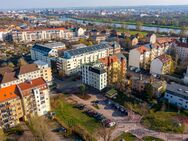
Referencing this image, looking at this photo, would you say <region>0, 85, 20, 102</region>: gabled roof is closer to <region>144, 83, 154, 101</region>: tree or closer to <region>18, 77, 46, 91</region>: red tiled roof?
<region>18, 77, 46, 91</region>: red tiled roof

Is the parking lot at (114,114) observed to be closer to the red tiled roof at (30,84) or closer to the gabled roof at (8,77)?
the red tiled roof at (30,84)

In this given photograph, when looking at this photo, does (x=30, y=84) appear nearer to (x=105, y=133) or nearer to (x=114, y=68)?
(x=105, y=133)

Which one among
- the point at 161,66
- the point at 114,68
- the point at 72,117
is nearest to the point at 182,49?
the point at 161,66

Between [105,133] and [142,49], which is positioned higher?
[142,49]

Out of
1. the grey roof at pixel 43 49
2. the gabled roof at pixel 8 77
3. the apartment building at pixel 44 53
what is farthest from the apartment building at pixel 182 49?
the gabled roof at pixel 8 77

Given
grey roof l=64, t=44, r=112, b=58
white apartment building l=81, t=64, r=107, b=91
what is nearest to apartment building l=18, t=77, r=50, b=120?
white apartment building l=81, t=64, r=107, b=91

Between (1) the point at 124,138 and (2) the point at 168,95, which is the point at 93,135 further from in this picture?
(2) the point at 168,95
